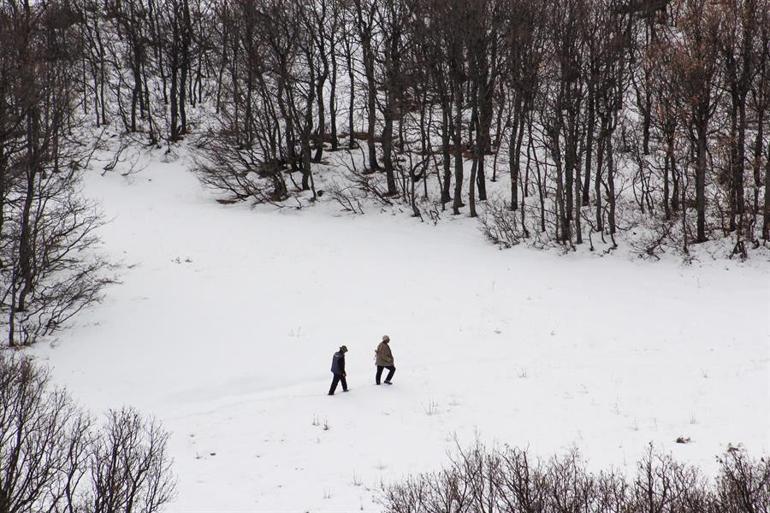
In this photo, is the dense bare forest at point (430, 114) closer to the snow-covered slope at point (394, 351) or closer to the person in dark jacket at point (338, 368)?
the snow-covered slope at point (394, 351)

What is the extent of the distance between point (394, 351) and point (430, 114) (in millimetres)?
15614

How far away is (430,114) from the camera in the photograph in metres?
29.7

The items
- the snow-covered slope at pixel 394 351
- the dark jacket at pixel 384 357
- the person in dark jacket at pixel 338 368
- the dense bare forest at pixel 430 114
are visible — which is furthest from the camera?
the dense bare forest at pixel 430 114

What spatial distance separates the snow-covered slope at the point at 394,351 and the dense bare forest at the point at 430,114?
8.18ft

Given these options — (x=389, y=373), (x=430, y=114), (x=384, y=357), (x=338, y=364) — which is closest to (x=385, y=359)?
(x=384, y=357)

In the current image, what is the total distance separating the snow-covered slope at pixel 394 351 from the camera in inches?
482

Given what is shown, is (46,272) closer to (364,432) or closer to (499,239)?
(364,432)

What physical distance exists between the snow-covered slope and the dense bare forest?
2493 millimetres

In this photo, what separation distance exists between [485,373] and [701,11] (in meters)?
17.9

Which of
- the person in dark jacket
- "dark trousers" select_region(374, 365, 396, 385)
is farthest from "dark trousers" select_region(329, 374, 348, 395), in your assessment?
"dark trousers" select_region(374, 365, 396, 385)

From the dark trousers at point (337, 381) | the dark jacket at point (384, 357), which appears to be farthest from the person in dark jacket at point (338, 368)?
the dark jacket at point (384, 357)

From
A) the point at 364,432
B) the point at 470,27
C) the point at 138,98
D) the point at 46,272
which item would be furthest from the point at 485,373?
the point at 138,98

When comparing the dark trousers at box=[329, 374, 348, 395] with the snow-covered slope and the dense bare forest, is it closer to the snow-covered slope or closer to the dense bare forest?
the snow-covered slope

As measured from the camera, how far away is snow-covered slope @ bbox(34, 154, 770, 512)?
12250 millimetres
